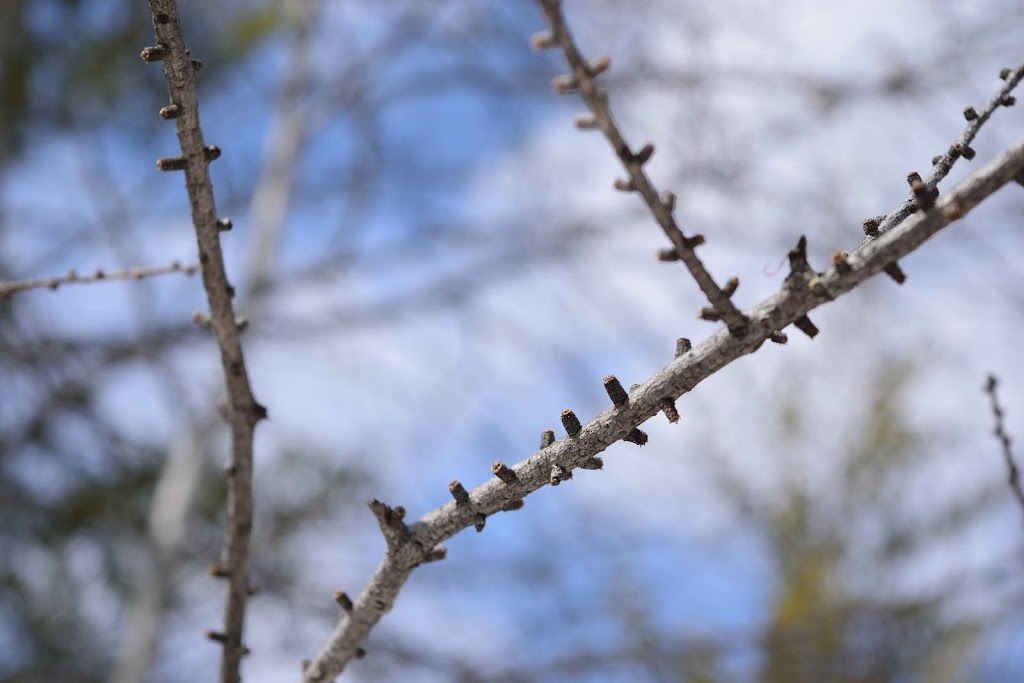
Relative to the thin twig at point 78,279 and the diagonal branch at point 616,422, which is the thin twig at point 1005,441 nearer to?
the diagonal branch at point 616,422

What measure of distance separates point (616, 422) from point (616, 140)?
289 millimetres

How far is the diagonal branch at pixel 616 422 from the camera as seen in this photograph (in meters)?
0.71

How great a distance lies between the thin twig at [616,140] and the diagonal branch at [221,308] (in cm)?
45

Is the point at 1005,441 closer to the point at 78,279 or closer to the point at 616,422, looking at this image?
the point at 616,422

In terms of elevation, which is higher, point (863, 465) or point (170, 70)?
point (863, 465)

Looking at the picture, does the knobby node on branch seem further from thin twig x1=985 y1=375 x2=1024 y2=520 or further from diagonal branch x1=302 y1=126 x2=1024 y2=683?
thin twig x1=985 y1=375 x2=1024 y2=520

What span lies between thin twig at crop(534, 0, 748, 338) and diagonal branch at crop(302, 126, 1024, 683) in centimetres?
5

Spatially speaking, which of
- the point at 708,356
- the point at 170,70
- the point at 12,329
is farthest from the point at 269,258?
the point at 708,356

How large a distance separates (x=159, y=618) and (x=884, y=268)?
13.9 feet

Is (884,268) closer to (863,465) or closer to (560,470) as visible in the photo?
(560,470)

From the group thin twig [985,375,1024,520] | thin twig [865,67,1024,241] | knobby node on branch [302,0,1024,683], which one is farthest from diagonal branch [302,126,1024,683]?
thin twig [985,375,1024,520]

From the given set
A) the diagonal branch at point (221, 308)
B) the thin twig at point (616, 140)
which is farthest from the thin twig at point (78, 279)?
the thin twig at point (616, 140)

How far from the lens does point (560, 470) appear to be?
0.90m

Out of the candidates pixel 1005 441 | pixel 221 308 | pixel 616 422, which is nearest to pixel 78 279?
pixel 221 308
